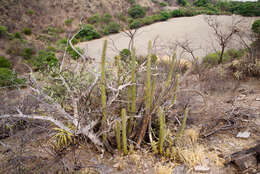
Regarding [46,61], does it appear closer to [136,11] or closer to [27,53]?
[27,53]

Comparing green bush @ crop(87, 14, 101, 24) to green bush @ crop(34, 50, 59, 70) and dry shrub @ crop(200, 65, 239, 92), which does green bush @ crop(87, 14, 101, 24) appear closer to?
green bush @ crop(34, 50, 59, 70)

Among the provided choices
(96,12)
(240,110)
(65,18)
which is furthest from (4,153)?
(96,12)

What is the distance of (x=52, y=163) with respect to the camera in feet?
8.02

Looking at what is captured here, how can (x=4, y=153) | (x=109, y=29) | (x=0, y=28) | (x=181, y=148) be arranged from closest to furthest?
(x=181, y=148)
(x=4, y=153)
(x=0, y=28)
(x=109, y=29)

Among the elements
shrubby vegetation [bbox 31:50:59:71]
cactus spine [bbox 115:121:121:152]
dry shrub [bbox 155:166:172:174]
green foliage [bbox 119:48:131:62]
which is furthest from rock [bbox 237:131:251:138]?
shrubby vegetation [bbox 31:50:59:71]

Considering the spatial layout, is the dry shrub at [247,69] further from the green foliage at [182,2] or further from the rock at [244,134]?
the green foliage at [182,2]

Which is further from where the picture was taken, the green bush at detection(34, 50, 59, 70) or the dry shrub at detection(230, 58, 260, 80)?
the green bush at detection(34, 50, 59, 70)

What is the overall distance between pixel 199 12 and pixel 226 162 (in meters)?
27.0

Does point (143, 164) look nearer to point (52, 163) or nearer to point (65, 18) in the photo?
point (52, 163)

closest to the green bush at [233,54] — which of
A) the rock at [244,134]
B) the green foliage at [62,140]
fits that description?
the rock at [244,134]

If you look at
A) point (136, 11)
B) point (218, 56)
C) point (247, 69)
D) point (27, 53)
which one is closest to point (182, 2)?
point (136, 11)

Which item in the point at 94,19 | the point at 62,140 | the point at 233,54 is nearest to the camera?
the point at 62,140

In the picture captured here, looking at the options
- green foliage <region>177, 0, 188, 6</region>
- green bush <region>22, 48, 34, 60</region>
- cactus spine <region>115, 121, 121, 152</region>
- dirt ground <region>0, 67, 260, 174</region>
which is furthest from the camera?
green foliage <region>177, 0, 188, 6</region>

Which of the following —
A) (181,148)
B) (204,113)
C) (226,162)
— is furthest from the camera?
(204,113)
